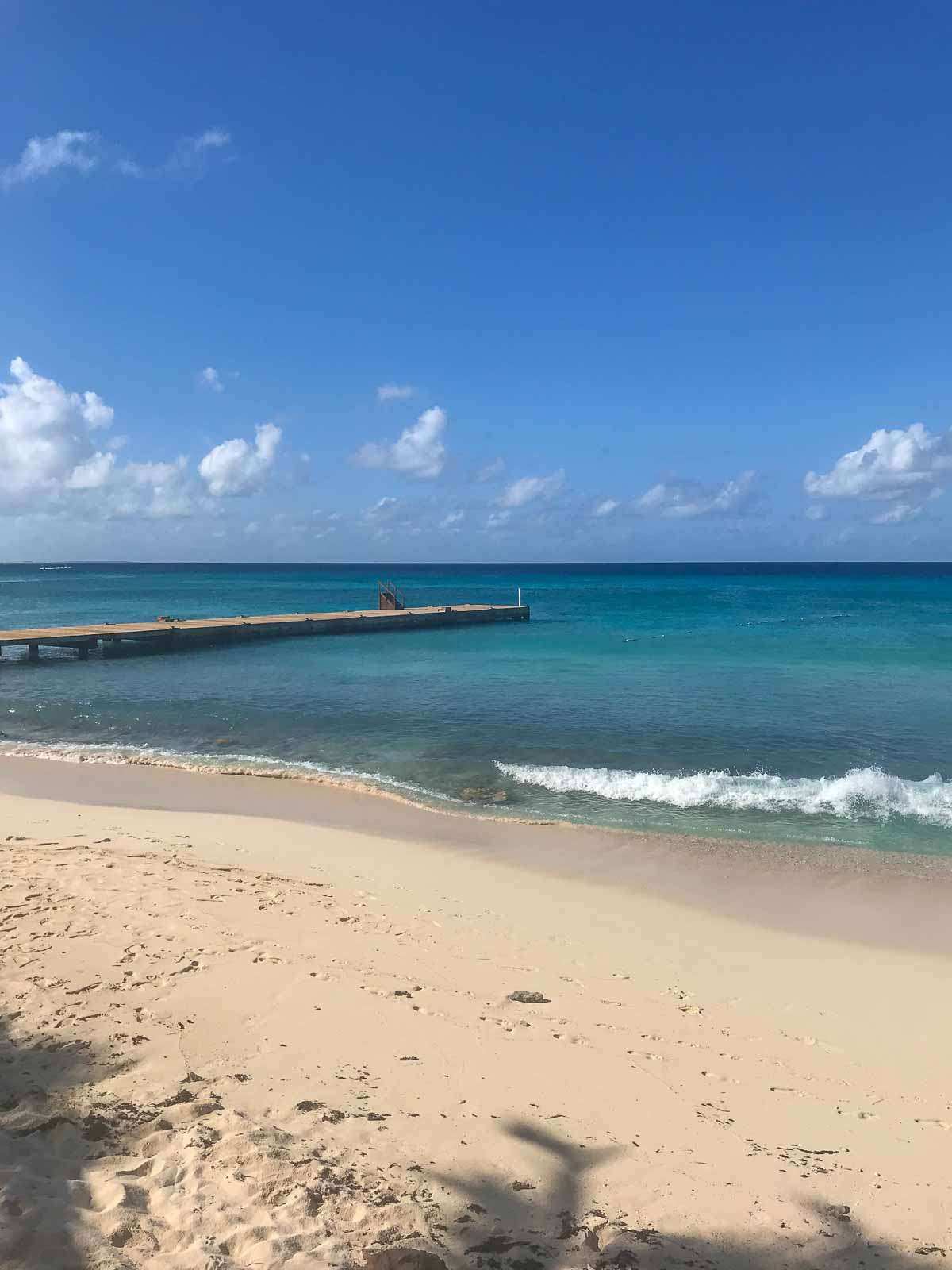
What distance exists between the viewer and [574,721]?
63.4 feet

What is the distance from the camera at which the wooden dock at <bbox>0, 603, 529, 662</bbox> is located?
32562mm

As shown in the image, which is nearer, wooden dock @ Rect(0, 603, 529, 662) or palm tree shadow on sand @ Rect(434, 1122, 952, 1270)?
palm tree shadow on sand @ Rect(434, 1122, 952, 1270)

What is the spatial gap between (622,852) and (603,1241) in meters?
7.21

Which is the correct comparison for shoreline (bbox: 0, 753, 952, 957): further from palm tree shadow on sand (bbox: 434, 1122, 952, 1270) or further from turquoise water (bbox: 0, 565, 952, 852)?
palm tree shadow on sand (bbox: 434, 1122, 952, 1270)

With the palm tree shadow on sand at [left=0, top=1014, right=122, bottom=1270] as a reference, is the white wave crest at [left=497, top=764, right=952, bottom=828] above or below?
below

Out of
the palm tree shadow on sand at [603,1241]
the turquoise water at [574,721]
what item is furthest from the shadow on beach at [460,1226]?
the turquoise water at [574,721]

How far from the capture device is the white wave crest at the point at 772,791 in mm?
12664

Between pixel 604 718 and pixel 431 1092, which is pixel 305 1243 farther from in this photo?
pixel 604 718

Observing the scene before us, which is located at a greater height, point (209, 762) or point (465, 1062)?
point (465, 1062)

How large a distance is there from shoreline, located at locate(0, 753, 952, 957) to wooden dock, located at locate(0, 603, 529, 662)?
64.7 feet

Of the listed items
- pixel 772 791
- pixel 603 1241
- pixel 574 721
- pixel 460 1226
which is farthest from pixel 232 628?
pixel 603 1241

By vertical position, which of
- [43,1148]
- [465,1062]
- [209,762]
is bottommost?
[209,762]

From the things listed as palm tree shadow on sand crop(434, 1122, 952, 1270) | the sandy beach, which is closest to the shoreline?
the sandy beach

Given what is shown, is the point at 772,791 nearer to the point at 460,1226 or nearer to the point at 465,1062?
the point at 465,1062
